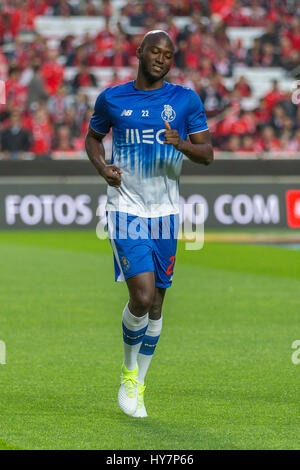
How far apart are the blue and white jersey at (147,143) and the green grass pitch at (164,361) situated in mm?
1382

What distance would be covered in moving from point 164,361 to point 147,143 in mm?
2582

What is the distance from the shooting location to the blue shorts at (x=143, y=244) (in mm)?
6770

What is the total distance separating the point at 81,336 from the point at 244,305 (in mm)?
2902

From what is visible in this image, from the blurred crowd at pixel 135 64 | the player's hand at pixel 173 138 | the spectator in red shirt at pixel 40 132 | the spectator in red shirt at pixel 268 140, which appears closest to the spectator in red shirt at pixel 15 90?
the blurred crowd at pixel 135 64

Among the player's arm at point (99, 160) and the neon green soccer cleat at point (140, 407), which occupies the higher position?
A: the player's arm at point (99, 160)

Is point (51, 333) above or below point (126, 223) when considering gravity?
below

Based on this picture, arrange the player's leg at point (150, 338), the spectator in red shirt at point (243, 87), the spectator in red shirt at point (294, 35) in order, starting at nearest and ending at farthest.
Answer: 1. the player's leg at point (150, 338)
2. the spectator in red shirt at point (243, 87)
3. the spectator in red shirt at point (294, 35)

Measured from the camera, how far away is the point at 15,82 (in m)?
24.1

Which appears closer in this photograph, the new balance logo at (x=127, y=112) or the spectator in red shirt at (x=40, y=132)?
the new balance logo at (x=127, y=112)

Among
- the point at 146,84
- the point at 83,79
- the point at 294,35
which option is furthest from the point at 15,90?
the point at 146,84

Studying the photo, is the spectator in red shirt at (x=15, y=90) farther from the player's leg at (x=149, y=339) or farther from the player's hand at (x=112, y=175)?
the player's hand at (x=112, y=175)

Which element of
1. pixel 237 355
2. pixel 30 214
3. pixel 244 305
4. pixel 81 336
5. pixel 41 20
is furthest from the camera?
pixel 41 20

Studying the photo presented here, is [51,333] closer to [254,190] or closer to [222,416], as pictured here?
[222,416]
